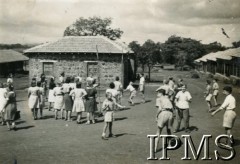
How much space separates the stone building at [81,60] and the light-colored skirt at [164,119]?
52.3 feet

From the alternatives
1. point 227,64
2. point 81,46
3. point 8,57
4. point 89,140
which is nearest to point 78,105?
point 89,140

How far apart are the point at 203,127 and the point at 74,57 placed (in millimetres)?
15601

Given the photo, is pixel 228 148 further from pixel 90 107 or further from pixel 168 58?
pixel 168 58

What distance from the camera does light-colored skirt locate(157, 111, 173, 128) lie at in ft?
27.9

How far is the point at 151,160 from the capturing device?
789 cm

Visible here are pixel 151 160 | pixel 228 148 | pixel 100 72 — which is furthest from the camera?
pixel 100 72

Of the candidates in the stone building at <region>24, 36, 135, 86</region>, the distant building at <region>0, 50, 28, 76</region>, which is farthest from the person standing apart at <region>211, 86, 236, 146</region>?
the distant building at <region>0, 50, 28, 76</region>

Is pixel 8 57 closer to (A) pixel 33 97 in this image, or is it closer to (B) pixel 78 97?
(A) pixel 33 97

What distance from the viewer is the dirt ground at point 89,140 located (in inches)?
316

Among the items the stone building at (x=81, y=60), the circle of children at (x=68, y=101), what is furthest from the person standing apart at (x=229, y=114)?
the stone building at (x=81, y=60)

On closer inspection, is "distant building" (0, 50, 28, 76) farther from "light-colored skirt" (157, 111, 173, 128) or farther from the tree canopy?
"light-colored skirt" (157, 111, 173, 128)

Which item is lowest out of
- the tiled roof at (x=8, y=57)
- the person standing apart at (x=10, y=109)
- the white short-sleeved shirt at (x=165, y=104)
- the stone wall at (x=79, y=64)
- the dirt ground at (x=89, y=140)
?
the dirt ground at (x=89, y=140)

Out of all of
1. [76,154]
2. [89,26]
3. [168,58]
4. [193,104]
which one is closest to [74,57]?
[193,104]

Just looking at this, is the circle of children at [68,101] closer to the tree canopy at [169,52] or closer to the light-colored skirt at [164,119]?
the light-colored skirt at [164,119]
